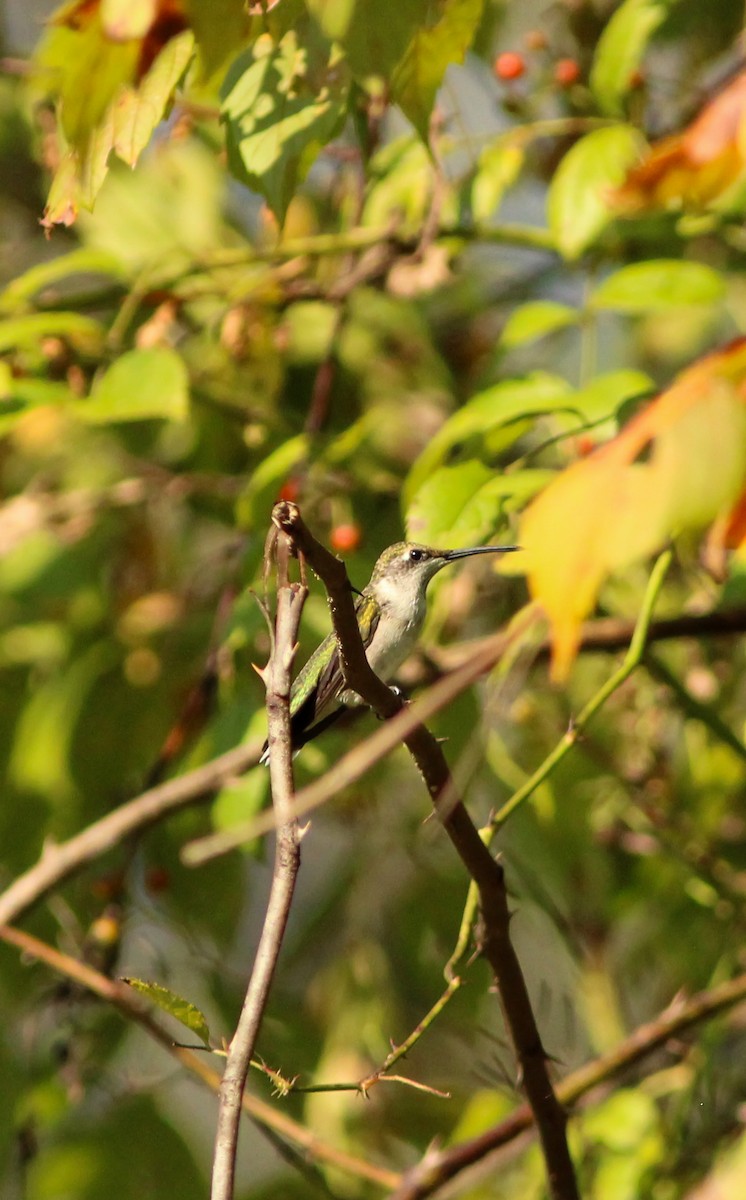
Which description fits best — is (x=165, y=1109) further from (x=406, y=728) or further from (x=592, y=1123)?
(x=406, y=728)

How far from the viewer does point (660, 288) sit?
2982 mm

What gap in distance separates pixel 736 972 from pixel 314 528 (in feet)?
5.34

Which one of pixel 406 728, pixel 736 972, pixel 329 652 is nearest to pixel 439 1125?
pixel 736 972

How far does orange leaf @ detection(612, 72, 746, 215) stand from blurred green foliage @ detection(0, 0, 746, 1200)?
100cm

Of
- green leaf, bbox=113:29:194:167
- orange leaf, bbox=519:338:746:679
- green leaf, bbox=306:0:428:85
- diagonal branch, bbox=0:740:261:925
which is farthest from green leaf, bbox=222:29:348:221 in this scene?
diagonal branch, bbox=0:740:261:925

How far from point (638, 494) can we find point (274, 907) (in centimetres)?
70

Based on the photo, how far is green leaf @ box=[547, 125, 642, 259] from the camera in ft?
9.88

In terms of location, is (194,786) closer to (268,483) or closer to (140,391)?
(268,483)

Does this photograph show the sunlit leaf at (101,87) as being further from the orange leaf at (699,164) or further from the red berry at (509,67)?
the red berry at (509,67)

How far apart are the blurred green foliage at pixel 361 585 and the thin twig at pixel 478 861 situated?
0.64 metres

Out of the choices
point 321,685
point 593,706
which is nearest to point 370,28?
point 593,706

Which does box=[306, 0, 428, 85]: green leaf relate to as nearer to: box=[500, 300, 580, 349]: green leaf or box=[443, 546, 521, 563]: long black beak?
box=[443, 546, 521, 563]: long black beak

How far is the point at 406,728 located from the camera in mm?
1484

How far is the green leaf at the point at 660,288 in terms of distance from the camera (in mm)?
2953
